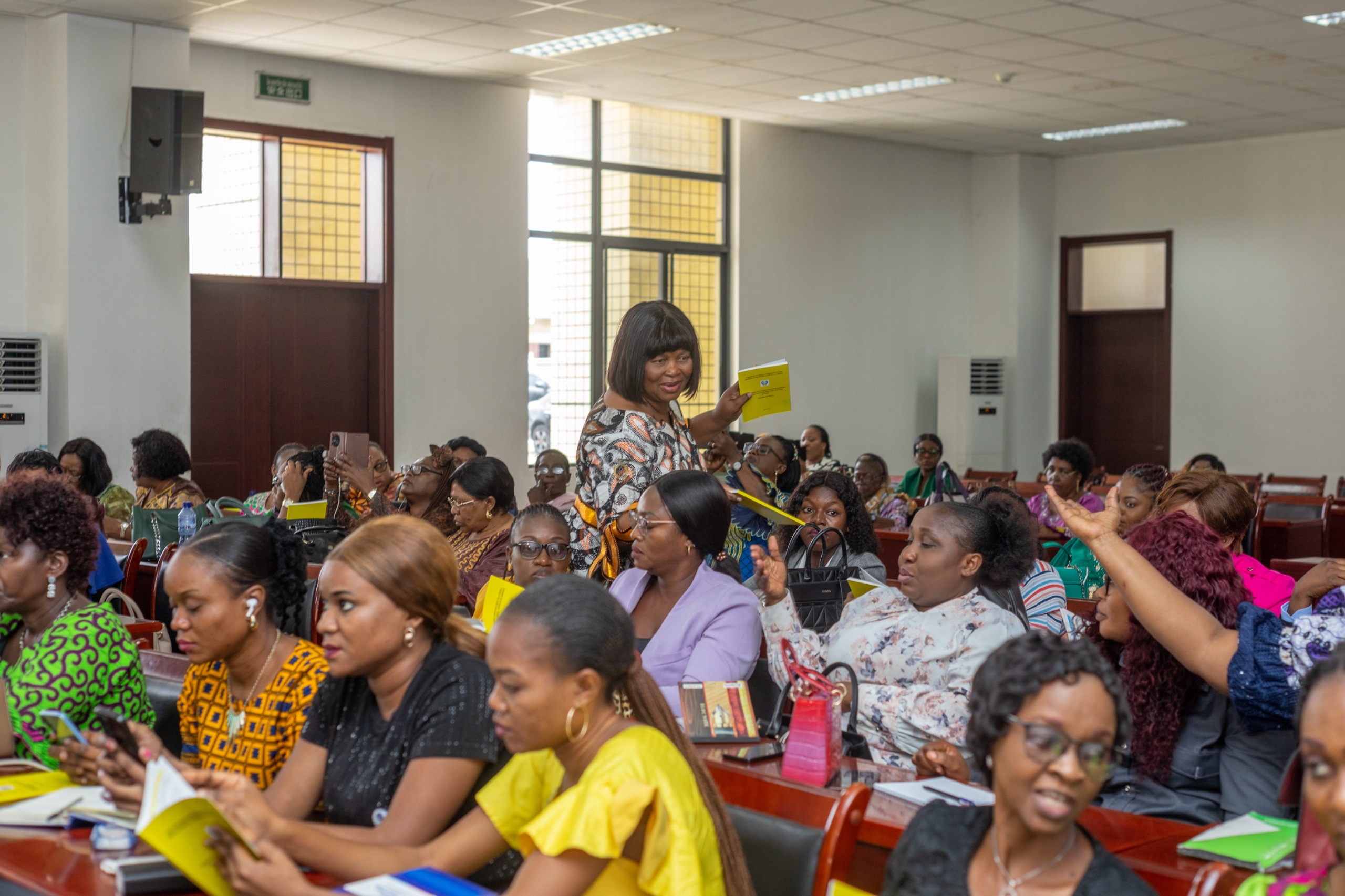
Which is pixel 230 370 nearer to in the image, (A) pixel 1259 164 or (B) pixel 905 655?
(B) pixel 905 655

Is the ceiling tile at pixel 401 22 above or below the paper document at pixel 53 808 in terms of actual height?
above

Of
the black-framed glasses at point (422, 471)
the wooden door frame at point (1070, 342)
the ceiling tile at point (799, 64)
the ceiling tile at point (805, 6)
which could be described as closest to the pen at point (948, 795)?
the black-framed glasses at point (422, 471)

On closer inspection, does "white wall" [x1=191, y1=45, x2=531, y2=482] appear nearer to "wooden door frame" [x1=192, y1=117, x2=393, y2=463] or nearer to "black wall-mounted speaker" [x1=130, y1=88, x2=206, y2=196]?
"wooden door frame" [x1=192, y1=117, x2=393, y2=463]

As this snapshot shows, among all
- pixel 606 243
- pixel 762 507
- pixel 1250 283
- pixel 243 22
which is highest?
pixel 243 22

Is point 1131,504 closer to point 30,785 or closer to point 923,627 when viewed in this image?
point 923,627

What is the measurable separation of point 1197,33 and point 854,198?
172 inches

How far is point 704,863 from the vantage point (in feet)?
6.18

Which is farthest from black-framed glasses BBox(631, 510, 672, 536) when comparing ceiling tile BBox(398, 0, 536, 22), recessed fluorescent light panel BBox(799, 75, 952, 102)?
recessed fluorescent light panel BBox(799, 75, 952, 102)

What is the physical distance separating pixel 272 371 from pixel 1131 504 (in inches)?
251

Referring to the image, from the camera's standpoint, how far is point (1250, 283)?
41.6 feet

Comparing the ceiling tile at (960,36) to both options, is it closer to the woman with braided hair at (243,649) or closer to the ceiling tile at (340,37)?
the ceiling tile at (340,37)

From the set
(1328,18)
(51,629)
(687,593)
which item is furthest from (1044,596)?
(1328,18)

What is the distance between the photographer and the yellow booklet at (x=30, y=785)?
249cm

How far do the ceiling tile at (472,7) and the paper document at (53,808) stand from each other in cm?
629
